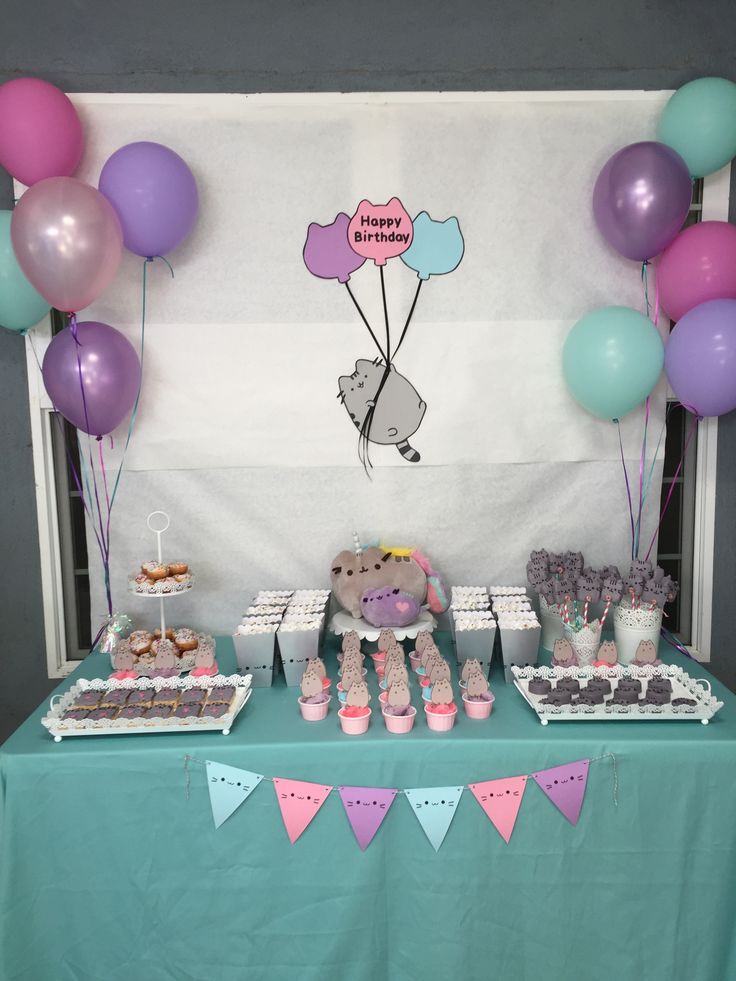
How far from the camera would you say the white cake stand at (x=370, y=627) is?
6.99ft

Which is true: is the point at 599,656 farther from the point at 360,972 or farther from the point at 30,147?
the point at 30,147

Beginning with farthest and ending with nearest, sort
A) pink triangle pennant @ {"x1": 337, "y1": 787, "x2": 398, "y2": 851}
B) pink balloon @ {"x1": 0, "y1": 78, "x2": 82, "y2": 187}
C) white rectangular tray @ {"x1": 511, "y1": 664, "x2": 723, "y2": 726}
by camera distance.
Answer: pink balloon @ {"x1": 0, "y1": 78, "x2": 82, "y2": 187}
white rectangular tray @ {"x1": 511, "y1": 664, "x2": 723, "y2": 726}
pink triangle pennant @ {"x1": 337, "y1": 787, "x2": 398, "y2": 851}

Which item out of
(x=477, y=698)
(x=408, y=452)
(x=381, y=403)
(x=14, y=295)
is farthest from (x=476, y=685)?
(x=14, y=295)

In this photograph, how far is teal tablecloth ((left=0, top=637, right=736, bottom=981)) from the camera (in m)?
1.71

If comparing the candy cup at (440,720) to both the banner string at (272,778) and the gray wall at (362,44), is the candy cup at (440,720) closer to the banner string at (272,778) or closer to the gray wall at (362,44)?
the banner string at (272,778)

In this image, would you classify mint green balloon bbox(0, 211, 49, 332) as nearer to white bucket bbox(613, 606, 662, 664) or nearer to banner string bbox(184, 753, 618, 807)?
banner string bbox(184, 753, 618, 807)

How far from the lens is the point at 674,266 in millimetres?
2176

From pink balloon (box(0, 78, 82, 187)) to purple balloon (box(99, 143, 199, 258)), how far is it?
170 mm

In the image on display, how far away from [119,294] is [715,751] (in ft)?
6.90

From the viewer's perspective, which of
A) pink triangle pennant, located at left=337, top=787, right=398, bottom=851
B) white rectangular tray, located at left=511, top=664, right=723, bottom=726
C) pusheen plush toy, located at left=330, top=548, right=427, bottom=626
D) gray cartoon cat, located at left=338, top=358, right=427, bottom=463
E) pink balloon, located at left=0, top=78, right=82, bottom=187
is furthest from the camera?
gray cartoon cat, located at left=338, top=358, right=427, bottom=463

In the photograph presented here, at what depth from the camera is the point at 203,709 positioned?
184 centimetres

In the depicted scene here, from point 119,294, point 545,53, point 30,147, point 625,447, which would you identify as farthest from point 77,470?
point 545,53

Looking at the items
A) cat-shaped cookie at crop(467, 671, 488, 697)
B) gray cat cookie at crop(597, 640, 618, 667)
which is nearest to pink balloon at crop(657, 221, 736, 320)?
gray cat cookie at crop(597, 640, 618, 667)

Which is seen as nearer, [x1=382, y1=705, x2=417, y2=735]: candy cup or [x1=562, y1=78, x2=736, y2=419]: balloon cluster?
[x1=382, y1=705, x2=417, y2=735]: candy cup
